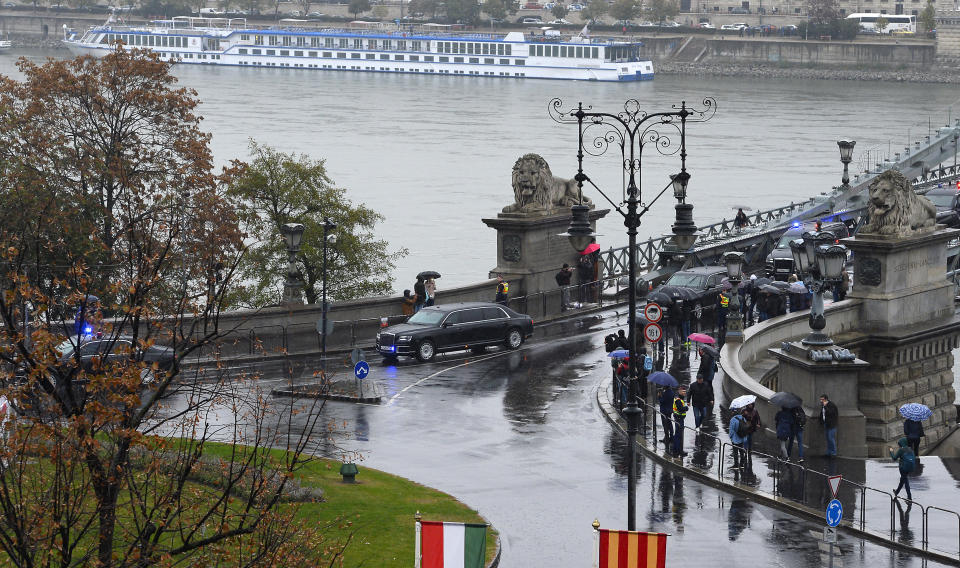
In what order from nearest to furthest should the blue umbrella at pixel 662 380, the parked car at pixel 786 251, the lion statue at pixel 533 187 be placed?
1. the blue umbrella at pixel 662 380
2. the lion statue at pixel 533 187
3. the parked car at pixel 786 251

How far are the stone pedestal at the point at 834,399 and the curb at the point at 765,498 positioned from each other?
264cm

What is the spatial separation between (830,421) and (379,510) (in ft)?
27.0

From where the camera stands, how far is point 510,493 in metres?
24.4

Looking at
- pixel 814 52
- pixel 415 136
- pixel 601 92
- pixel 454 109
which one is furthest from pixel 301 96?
pixel 814 52

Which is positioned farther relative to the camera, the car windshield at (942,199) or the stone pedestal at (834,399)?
the car windshield at (942,199)

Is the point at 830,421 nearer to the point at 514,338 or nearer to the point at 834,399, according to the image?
the point at 834,399

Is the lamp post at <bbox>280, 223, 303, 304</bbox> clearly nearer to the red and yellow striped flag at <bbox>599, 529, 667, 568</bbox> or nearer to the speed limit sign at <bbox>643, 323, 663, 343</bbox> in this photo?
the speed limit sign at <bbox>643, 323, 663, 343</bbox>

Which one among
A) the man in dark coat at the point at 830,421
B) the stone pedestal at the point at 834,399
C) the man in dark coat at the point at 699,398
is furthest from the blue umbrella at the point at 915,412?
the man in dark coat at the point at 699,398

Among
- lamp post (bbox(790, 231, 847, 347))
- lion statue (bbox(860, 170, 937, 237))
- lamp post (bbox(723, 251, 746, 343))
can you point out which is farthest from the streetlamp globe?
lion statue (bbox(860, 170, 937, 237))

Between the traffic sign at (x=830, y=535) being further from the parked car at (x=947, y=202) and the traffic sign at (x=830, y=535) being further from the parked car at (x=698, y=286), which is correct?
the parked car at (x=947, y=202)

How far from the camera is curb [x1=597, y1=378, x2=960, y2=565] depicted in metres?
21.3

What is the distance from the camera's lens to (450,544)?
53.7ft

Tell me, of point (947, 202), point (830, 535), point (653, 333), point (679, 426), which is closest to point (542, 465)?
point (679, 426)

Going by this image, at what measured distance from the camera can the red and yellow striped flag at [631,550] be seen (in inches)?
642
